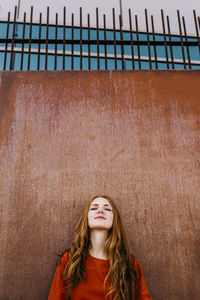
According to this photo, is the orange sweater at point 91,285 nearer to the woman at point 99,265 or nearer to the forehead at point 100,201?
the woman at point 99,265

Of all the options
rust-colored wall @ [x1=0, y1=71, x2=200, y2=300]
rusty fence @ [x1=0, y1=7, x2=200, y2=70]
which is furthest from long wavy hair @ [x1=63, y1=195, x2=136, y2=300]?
rusty fence @ [x1=0, y1=7, x2=200, y2=70]

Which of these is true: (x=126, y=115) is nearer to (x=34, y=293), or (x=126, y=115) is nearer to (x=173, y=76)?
(x=173, y=76)

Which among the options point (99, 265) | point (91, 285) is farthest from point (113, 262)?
point (91, 285)

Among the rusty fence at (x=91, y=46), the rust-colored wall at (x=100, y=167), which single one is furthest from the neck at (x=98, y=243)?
the rusty fence at (x=91, y=46)

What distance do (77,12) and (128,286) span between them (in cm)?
669

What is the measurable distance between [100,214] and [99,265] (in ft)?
1.27

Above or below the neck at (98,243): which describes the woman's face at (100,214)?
above

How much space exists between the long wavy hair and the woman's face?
6 centimetres

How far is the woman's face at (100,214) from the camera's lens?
1.94 meters

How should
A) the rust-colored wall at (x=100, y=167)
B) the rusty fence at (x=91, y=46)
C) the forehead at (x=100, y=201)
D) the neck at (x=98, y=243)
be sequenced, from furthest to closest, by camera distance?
1. the rusty fence at (x=91, y=46)
2. the rust-colored wall at (x=100, y=167)
3. the forehead at (x=100, y=201)
4. the neck at (x=98, y=243)

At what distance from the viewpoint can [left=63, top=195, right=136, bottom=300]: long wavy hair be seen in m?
1.74

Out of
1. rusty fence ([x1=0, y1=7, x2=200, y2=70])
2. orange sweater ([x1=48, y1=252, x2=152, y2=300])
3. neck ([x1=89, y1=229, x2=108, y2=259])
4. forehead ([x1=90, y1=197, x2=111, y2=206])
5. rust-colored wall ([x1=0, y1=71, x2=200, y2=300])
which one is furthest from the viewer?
rusty fence ([x1=0, y1=7, x2=200, y2=70])

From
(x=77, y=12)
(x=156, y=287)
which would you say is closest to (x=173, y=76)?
(x=156, y=287)

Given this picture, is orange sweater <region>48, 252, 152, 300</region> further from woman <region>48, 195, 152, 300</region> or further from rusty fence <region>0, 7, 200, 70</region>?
rusty fence <region>0, 7, 200, 70</region>
